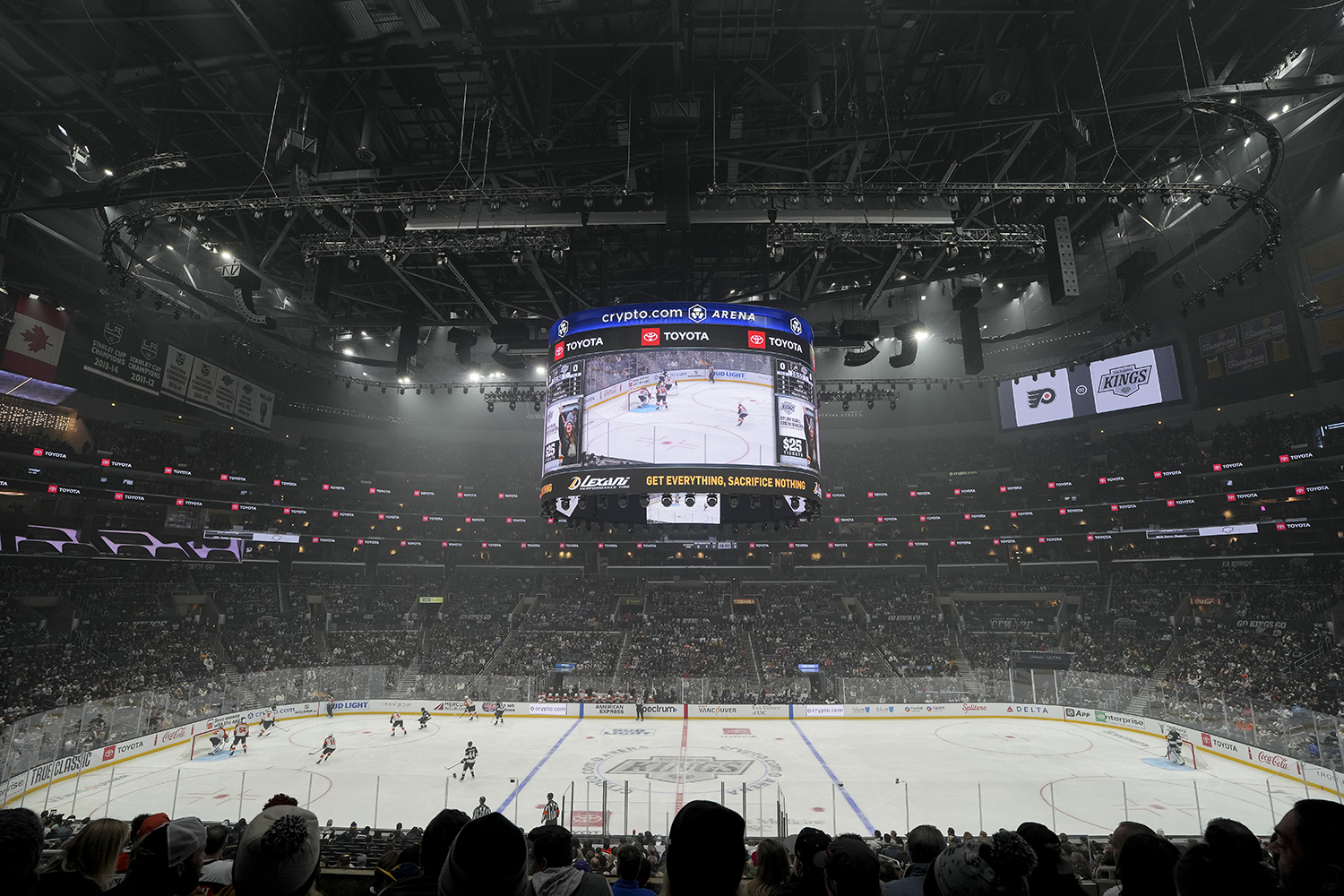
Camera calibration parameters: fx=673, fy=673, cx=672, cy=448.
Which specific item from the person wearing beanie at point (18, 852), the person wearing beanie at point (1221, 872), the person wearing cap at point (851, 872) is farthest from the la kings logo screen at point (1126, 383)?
the person wearing beanie at point (18, 852)

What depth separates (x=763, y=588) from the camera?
46.1 meters

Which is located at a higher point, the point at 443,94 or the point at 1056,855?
the point at 443,94

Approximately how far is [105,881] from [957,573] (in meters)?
48.5

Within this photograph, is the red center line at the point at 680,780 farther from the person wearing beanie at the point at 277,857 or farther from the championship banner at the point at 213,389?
the championship banner at the point at 213,389

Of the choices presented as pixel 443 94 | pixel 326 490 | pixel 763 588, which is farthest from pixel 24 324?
pixel 763 588

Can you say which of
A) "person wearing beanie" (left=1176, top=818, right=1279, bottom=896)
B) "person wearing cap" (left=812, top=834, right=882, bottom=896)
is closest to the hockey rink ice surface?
"person wearing cap" (left=812, top=834, right=882, bottom=896)

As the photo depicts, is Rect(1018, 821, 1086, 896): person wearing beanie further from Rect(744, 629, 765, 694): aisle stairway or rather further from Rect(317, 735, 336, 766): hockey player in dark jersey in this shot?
Rect(744, 629, 765, 694): aisle stairway

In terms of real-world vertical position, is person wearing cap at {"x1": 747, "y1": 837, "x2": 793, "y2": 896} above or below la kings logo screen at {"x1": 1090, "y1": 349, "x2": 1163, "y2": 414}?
below

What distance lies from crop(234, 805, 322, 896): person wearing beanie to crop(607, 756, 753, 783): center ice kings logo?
18095 millimetres

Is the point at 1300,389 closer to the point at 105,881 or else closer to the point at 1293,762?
the point at 1293,762

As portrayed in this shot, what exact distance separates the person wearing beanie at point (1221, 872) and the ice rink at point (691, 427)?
41.9ft

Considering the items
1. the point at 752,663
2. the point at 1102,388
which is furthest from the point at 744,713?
the point at 1102,388

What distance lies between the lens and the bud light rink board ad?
99.6 feet

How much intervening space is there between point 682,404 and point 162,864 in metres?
13.5
